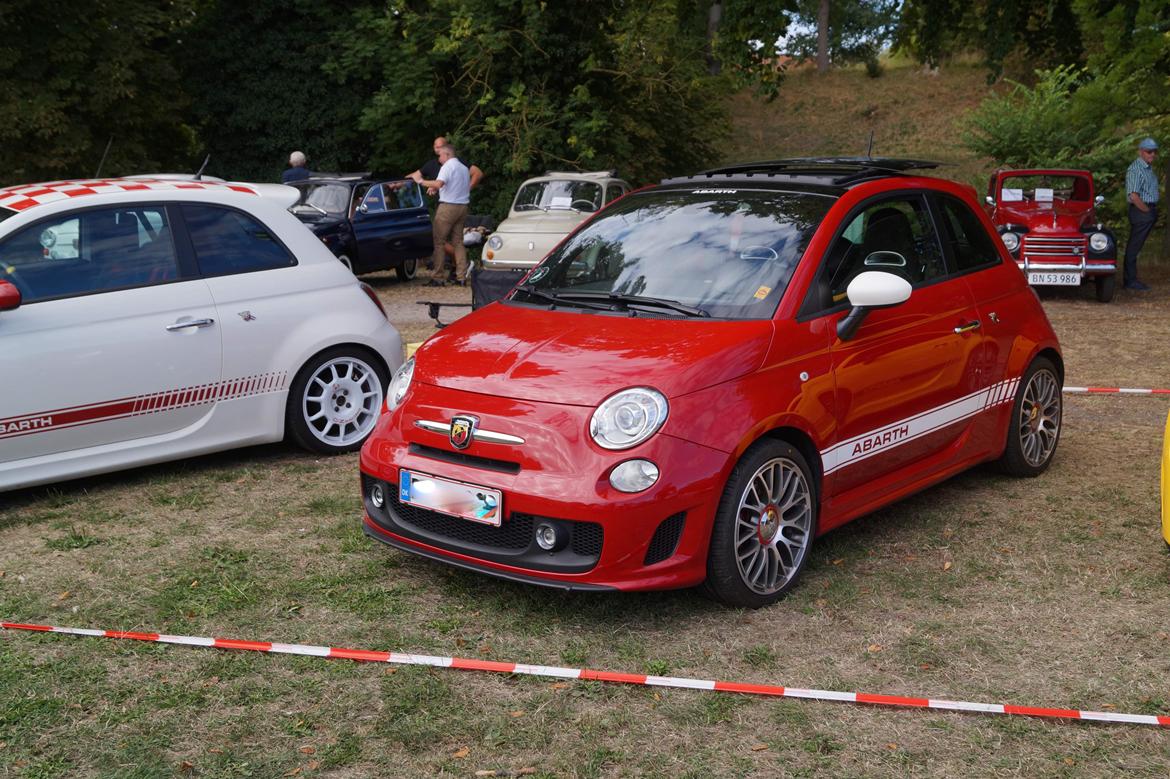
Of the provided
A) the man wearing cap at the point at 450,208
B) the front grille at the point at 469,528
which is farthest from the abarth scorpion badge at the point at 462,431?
the man wearing cap at the point at 450,208

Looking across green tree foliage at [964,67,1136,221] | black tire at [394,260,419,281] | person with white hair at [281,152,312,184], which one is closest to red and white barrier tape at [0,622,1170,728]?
black tire at [394,260,419,281]

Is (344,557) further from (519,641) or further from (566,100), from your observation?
(566,100)

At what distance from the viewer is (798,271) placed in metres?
5.14

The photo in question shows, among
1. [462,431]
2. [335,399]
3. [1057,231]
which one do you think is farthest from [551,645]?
[1057,231]

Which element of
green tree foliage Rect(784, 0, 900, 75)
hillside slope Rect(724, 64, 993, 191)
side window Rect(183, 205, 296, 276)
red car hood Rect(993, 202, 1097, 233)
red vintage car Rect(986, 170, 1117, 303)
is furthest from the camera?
green tree foliage Rect(784, 0, 900, 75)

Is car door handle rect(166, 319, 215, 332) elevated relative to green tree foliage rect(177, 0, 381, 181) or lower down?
lower down

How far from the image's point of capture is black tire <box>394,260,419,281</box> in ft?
61.6

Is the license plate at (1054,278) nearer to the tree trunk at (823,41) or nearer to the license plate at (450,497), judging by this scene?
the license plate at (450,497)

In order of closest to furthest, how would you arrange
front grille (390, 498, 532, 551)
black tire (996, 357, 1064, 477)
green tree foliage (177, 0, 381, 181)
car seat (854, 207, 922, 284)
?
front grille (390, 498, 532, 551) → car seat (854, 207, 922, 284) → black tire (996, 357, 1064, 477) → green tree foliage (177, 0, 381, 181)

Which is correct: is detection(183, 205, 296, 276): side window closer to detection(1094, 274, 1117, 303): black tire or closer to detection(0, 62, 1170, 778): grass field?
detection(0, 62, 1170, 778): grass field

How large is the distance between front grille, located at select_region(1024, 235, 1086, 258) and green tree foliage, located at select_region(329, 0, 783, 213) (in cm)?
776

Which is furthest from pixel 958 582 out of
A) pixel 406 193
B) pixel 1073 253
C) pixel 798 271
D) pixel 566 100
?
pixel 566 100

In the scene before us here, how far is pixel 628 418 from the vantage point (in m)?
4.48

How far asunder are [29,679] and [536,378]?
83.2 inches
